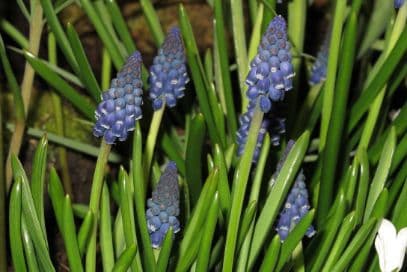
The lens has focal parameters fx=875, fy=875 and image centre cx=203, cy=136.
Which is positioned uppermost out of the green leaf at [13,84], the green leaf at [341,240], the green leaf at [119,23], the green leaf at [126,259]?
the green leaf at [119,23]

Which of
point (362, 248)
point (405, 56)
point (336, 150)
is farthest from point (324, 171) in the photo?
point (405, 56)

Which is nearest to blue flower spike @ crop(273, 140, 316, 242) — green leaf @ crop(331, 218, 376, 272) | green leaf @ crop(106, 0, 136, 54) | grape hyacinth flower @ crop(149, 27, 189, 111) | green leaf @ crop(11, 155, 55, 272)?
green leaf @ crop(331, 218, 376, 272)

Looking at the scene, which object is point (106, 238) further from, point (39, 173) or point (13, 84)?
point (13, 84)

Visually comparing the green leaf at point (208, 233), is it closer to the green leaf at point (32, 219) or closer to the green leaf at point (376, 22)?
the green leaf at point (32, 219)

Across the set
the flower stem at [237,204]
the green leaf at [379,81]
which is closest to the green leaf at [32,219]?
the flower stem at [237,204]

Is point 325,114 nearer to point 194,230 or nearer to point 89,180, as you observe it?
point 194,230

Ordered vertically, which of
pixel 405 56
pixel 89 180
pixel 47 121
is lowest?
pixel 89 180

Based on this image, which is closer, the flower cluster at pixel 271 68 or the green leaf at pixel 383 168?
the flower cluster at pixel 271 68
